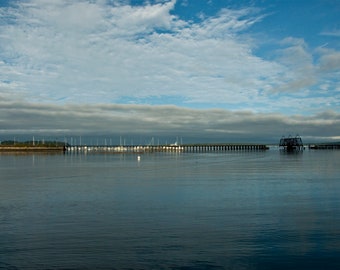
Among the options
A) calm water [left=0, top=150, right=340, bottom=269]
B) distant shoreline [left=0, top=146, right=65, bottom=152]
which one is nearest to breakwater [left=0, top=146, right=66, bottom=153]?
distant shoreline [left=0, top=146, right=65, bottom=152]

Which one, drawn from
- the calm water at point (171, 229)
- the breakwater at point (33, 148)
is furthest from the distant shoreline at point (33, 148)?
the calm water at point (171, 229)

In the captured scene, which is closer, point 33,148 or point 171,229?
point 171,229

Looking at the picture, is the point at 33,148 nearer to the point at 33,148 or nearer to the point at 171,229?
the point at 33,148

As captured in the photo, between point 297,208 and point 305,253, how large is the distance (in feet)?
24.5

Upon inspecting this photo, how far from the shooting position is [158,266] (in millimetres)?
9969

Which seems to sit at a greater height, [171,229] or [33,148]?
[33,148]

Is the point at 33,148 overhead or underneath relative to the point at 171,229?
overhead

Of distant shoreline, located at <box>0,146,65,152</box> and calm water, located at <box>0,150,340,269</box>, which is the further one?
distant shoreline, located at <box>0,146,65,152</box>

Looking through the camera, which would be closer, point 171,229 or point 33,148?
point 171,229

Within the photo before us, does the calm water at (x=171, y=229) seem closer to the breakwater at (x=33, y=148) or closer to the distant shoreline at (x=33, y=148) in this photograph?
the breakwater at (x=33, y=148)

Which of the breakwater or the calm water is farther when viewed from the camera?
the breakwater

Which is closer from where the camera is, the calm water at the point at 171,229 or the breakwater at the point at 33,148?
the calm water at the point at 171,229

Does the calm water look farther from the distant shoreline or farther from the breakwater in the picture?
the distant shoreline

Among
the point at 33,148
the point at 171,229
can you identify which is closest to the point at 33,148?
the point at 33,148
